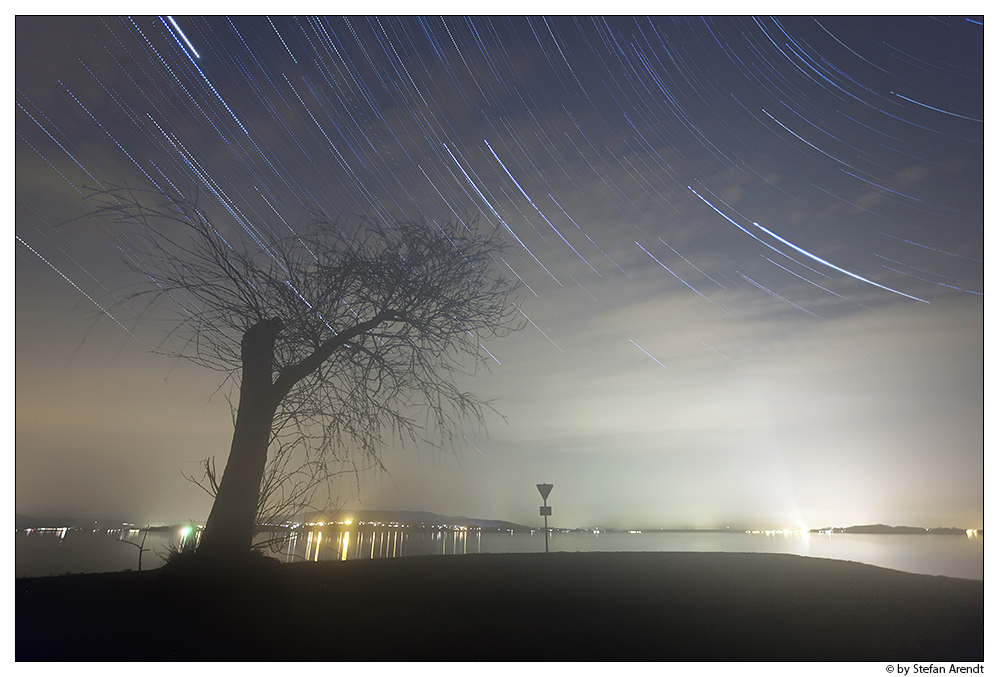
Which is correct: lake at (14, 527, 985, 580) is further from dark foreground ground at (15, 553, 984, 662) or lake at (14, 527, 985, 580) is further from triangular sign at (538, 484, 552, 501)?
triangular sign at (538, 484, 552, 501)

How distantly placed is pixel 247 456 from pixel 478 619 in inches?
189

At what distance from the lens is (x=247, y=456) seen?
29.1 feet

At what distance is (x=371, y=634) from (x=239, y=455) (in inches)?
184

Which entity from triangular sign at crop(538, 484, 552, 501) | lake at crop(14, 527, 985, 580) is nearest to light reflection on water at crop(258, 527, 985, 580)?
lake at crop(14, 527, 985, 580)

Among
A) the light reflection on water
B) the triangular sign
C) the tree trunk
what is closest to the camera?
the tree trunk

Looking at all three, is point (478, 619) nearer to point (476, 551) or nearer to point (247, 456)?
point (247, 456)

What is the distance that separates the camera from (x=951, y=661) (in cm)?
532

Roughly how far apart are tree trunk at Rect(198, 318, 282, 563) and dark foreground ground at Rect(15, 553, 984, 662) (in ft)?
2.33

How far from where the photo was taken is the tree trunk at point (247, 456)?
27.9ft

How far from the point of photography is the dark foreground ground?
4.99 metres

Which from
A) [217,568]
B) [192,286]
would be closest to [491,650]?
[217,568]

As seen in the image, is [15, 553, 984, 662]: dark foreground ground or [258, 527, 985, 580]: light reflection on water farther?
[258, 527, 985, 580]: light reflection on water

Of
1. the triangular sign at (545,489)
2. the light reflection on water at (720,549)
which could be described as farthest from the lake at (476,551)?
the triangular sign at (545,489)

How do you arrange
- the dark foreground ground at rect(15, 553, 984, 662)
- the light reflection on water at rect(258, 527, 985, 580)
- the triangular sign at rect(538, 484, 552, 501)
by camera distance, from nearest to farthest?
the dark foreground ground at rect(15, 553, 984, 662) → the triangular sign at rect(538, 484, 552, 501) → the light reflection on water at rect(258, 527, 985, 580)
